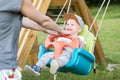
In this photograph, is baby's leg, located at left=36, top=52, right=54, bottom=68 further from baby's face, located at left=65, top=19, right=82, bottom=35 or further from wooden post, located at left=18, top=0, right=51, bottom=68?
wooden post, located at left=18, top=0, right=51, bottom=68

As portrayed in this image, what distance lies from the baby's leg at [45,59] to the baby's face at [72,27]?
438 millimetres

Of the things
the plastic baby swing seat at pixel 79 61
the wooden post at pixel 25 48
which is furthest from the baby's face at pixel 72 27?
the wooden post at pixel 25 48

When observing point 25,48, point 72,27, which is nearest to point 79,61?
point 72,27

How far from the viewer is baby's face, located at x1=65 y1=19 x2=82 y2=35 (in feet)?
16.3

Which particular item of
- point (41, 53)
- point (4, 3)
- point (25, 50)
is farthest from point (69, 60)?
point (4, 3)

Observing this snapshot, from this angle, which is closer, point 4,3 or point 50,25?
point 4,3

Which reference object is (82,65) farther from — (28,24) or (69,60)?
(28,24)

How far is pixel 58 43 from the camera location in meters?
4.73

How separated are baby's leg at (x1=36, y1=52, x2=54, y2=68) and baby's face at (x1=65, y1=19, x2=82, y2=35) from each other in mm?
438

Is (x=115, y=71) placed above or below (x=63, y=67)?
below

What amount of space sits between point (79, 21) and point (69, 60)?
2.22ft

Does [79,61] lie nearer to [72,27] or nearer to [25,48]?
[72,27]

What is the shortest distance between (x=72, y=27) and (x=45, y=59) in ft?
1.99

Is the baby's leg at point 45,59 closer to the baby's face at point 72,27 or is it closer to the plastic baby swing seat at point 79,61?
the plastic baby swing seat at point 79,61
